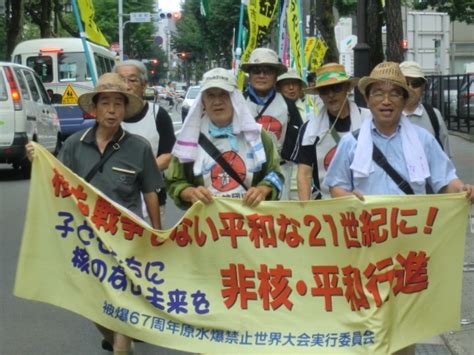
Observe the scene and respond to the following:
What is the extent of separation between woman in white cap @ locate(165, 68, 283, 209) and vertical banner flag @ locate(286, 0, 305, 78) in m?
7.60

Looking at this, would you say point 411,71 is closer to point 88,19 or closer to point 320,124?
point 320,124

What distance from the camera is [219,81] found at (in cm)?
493

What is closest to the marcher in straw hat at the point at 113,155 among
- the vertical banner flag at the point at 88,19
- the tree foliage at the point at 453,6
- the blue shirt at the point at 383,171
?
the blue shirt at the point at 383,171

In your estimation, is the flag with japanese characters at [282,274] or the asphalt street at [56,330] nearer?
the flag with japanese characters at [282,274]

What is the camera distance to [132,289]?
15.3ft

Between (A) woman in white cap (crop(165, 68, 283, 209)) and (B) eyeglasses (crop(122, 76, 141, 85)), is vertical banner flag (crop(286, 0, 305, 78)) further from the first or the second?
(A) woman in white cap (crop(165, 68, 283, 209))

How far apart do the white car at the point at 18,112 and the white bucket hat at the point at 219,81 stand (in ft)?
35.4

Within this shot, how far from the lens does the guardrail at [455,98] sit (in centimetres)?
2456

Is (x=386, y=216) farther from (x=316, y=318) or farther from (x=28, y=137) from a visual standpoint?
(x=28, y=137)

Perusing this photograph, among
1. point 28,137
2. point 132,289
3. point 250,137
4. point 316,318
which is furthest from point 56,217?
point 28,137

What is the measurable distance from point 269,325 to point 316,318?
23 centimetres

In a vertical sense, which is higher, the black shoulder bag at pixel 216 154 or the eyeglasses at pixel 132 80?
the eyeglasses at pixel 132 80

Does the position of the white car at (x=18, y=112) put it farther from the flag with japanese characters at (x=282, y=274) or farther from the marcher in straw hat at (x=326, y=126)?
the flag with japanese characters at (x=282, y=274)

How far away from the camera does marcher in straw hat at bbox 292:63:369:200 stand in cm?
574
